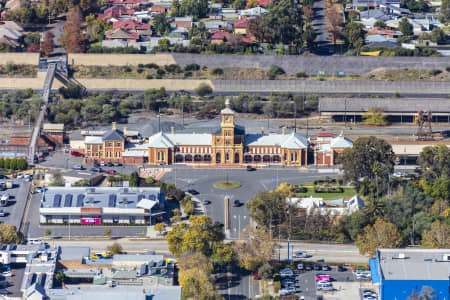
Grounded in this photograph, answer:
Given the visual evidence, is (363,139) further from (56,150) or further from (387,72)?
(387,72)

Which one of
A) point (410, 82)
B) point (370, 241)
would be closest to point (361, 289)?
point (370, 241)

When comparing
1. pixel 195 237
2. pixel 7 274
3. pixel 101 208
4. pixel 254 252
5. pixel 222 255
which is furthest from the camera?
pixel 101 208

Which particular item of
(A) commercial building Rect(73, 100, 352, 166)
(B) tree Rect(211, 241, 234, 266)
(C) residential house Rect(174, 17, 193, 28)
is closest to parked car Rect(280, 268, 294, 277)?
(B) tree Rect(211, 241, 234, 266)

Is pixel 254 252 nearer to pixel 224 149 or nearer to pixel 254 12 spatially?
pixel 224 149

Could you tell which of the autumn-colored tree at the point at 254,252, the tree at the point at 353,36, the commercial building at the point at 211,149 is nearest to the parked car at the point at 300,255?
the autumn-colored tree at the point at 254,252

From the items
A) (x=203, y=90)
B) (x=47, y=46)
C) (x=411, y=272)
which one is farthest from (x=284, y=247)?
(x=47, y=46)

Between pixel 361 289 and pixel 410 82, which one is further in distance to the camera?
pixel 410 82

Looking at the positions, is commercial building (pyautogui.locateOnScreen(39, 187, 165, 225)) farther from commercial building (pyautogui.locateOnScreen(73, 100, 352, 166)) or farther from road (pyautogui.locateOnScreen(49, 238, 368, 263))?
commercial building (pyautogui.locateOnScreen(73, 100, 352, 166))
